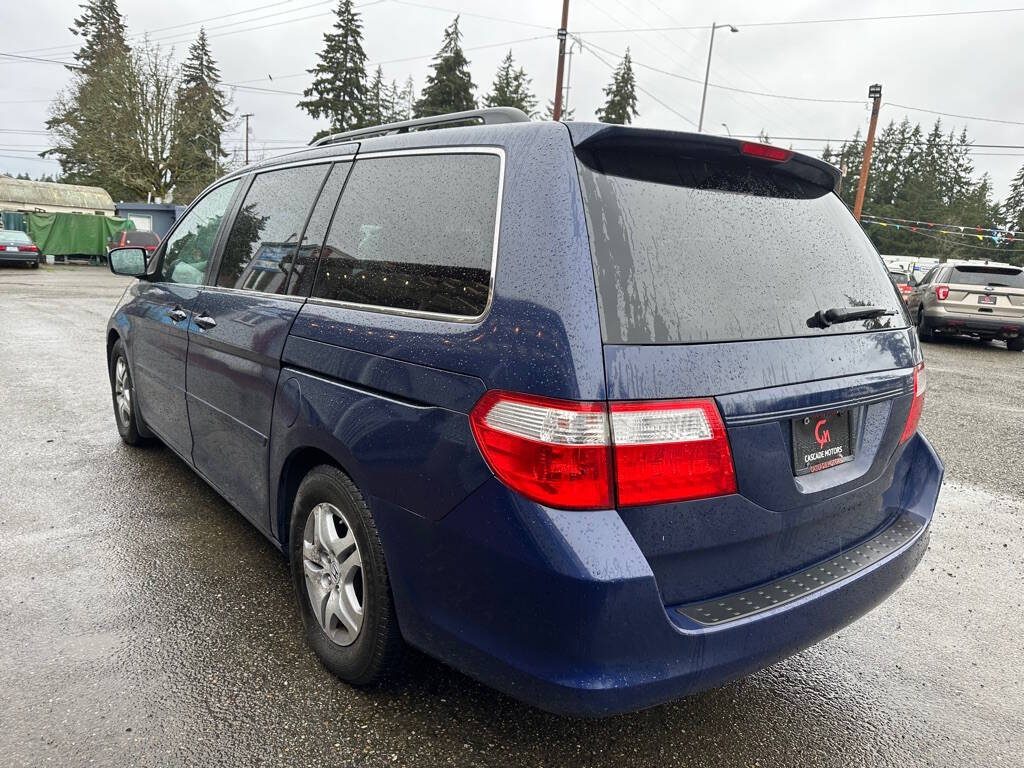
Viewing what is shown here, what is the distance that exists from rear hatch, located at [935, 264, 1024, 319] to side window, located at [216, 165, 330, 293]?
45.6 ft

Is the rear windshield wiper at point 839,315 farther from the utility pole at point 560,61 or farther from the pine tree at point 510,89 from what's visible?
the pine tree at point 510,89

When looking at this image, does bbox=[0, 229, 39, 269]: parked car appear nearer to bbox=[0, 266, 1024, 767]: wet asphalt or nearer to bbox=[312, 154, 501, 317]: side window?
bbox=[0, 266, 1024, 767]: wet asphalt

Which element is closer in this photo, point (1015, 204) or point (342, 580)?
point (342, 580)

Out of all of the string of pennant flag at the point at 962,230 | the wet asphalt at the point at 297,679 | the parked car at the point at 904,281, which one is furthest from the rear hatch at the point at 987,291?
the string of pennant flag at the point at 962,230

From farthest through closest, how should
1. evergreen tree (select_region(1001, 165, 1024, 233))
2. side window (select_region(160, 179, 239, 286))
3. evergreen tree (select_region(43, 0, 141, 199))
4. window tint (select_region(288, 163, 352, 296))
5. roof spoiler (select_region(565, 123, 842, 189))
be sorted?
1. evergreen tree (select_region(1001, 165, 1024, 233))
2. evergreen tree (select_region(43, 0, 141, 199))
3. side window (select_region(160, 179, 239, 286))
4. window tint (select_region(288, 163, 352, 296))
5. roof spoiler (select_region(565, 123, 842, 189))

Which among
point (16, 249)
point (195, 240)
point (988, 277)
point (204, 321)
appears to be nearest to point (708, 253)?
point (204, 321)

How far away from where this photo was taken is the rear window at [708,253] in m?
1.79

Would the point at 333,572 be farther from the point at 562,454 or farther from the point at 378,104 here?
the point at 378,104

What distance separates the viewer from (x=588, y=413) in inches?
64.9

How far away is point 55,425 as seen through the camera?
5.41m

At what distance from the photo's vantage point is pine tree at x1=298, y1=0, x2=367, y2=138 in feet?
167

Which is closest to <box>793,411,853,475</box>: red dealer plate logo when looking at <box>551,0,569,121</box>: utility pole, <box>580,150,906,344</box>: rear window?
<box>580,150,906,344</box>: rear window

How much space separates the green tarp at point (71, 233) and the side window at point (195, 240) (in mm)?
29606

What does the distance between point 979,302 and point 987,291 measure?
0.23 m
